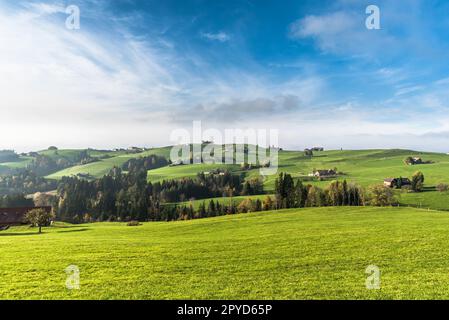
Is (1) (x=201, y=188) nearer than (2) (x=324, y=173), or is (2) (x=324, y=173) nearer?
(1) (x=201, y=188)

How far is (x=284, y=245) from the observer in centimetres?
3031

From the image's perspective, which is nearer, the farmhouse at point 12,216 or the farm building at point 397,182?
the farmhouse at point 12,216

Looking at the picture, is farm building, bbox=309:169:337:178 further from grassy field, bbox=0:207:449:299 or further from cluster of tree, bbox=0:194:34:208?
cluster of tree, bbox=0:194:34:208

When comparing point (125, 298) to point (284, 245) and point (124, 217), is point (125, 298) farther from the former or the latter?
point (124, 217)

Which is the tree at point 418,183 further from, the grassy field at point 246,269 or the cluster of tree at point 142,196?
the grassy field at point 246,269

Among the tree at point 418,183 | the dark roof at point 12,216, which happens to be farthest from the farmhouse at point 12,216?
the tree at point 418,183

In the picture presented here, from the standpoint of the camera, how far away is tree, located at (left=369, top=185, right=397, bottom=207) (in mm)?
96375

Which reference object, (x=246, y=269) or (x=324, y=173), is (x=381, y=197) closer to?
(x=324, y=173)

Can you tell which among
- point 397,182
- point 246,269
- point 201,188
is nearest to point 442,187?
point 397,182

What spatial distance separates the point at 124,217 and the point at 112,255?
11825cm

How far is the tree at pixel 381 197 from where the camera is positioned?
9638cm

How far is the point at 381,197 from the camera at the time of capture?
96625 millimetres

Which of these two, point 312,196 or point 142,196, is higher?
point 312,196
